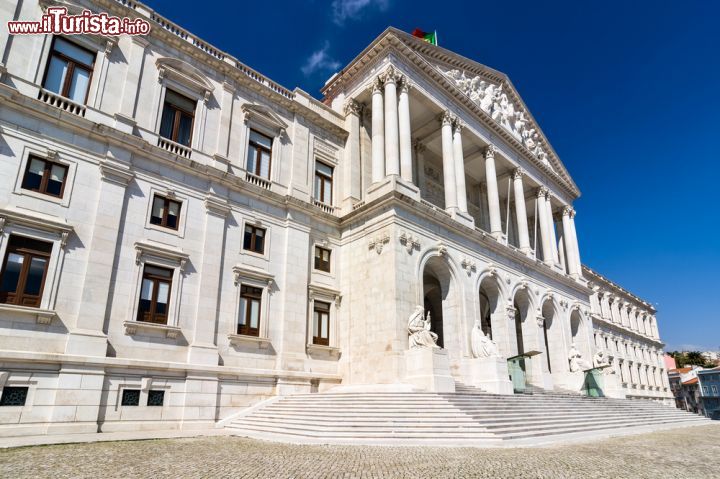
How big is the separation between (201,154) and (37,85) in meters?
6.54

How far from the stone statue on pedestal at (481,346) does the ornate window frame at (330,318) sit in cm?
703

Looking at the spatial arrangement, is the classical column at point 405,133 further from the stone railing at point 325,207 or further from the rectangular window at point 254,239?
the rectangular window at point 254,239

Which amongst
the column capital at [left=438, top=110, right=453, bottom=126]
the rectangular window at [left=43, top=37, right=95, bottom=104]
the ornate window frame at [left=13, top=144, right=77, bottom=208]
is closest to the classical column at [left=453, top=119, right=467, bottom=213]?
the column capital at [left=438, top=110, right=453, bottom=126]

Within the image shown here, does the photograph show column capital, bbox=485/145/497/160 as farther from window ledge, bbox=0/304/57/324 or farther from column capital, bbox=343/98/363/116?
window ledge, bbox=0/304/57/324

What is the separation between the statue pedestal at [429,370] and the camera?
18.1 meters

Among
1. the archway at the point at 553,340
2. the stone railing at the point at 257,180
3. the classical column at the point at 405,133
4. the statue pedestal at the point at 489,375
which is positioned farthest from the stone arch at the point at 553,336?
the stone railing at the point at 257,180

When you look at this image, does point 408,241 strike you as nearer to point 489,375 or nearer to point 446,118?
point 489,375

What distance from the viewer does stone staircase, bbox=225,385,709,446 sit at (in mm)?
13297

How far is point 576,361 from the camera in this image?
32.9 metres

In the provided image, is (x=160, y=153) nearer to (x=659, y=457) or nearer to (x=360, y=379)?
(x=360, y=379)

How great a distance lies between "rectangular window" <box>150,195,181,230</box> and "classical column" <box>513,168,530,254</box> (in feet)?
78.7

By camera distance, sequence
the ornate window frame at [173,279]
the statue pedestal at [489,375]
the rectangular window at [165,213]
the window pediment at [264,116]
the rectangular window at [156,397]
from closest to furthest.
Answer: the rectangular window at [156,397] < the ornate window frame at [173,279] < the rectangular window at [165,213] < the statue pedestal at [489,375] < the window pediment at [264,116]

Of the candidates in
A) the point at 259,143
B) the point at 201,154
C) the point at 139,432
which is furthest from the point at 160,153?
the point at 139,432

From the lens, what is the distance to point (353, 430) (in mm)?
13734
